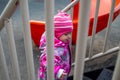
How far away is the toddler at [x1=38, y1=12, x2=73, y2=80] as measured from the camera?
1208 mm

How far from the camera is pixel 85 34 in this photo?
22.3 inches

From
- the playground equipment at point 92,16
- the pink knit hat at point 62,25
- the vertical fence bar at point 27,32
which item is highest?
the vertical fence bar at point 27,32

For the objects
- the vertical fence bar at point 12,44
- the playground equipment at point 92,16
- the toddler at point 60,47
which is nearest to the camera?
the vertical fence bar at point 12,44

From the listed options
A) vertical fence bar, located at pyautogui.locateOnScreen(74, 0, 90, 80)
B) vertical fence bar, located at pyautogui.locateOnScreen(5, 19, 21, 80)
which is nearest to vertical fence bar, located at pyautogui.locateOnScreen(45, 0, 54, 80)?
vertical fence bar, located at pyautogui.locateOnScreen(74, 0, 90, 80)

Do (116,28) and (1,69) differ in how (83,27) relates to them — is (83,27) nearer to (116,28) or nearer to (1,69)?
(1,69)

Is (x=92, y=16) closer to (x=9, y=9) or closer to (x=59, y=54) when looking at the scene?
(x=59, y=54)

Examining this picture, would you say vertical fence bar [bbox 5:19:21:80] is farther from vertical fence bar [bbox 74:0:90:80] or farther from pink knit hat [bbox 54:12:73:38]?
pink knit hat [bbox 54:12:73:38]

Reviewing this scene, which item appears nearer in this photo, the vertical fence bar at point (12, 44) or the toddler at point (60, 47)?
the vertical fence bar at point (12, 44)

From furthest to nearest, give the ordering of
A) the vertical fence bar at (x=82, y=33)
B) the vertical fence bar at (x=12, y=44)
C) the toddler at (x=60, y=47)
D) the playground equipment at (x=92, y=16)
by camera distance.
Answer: the playground equipment at (x=92, y=16) → the toddler at (x=60, y=47) → the vertical fence bar at (x=12, y=44) → the vertical fence bar at (x=82, y=33)

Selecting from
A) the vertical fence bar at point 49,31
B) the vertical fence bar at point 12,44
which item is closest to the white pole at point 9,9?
the vertical fence bar at point 12,44

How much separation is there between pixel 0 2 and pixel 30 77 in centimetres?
314

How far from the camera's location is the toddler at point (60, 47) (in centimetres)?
121

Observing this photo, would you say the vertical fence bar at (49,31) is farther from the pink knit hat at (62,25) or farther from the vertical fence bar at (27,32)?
the pink knit hat at (62,25)

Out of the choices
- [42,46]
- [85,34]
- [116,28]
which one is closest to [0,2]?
[116,28]
